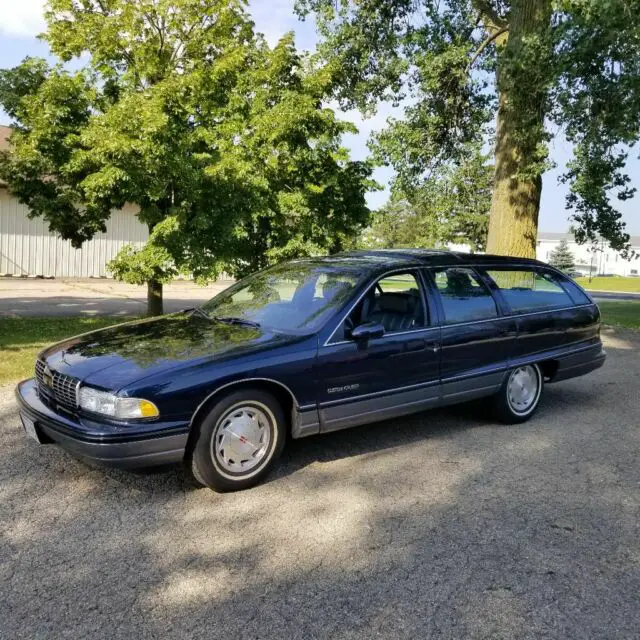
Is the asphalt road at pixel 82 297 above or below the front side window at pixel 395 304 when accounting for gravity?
below

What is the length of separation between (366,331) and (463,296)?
1346 mm

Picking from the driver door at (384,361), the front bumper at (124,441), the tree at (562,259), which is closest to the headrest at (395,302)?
the driver door at (384,361)

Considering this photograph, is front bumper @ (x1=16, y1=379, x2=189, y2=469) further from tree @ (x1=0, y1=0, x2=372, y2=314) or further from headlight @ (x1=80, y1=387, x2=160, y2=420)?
tree @ (x1=0, y1=0, x2=372, y2=314)

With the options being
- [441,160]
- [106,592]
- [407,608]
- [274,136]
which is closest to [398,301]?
[407,608]

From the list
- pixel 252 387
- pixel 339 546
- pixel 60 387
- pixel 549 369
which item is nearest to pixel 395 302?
pixel 252 387

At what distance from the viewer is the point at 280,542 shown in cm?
342

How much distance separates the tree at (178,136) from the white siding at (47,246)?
47.0 feet

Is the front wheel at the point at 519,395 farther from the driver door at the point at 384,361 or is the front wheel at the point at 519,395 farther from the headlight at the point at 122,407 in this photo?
the headlight at the point at 122,407

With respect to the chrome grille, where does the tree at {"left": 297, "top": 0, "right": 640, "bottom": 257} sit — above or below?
above

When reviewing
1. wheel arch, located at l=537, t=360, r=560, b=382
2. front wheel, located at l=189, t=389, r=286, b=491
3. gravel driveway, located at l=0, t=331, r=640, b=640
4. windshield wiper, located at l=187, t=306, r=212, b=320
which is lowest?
gravel driveway, located at l=0, t=331, r=640, b=640

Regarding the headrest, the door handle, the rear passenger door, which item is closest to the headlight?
the headrest

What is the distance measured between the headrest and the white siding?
21.3 metres

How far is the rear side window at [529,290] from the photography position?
5.84 meters

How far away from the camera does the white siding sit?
2492cm
